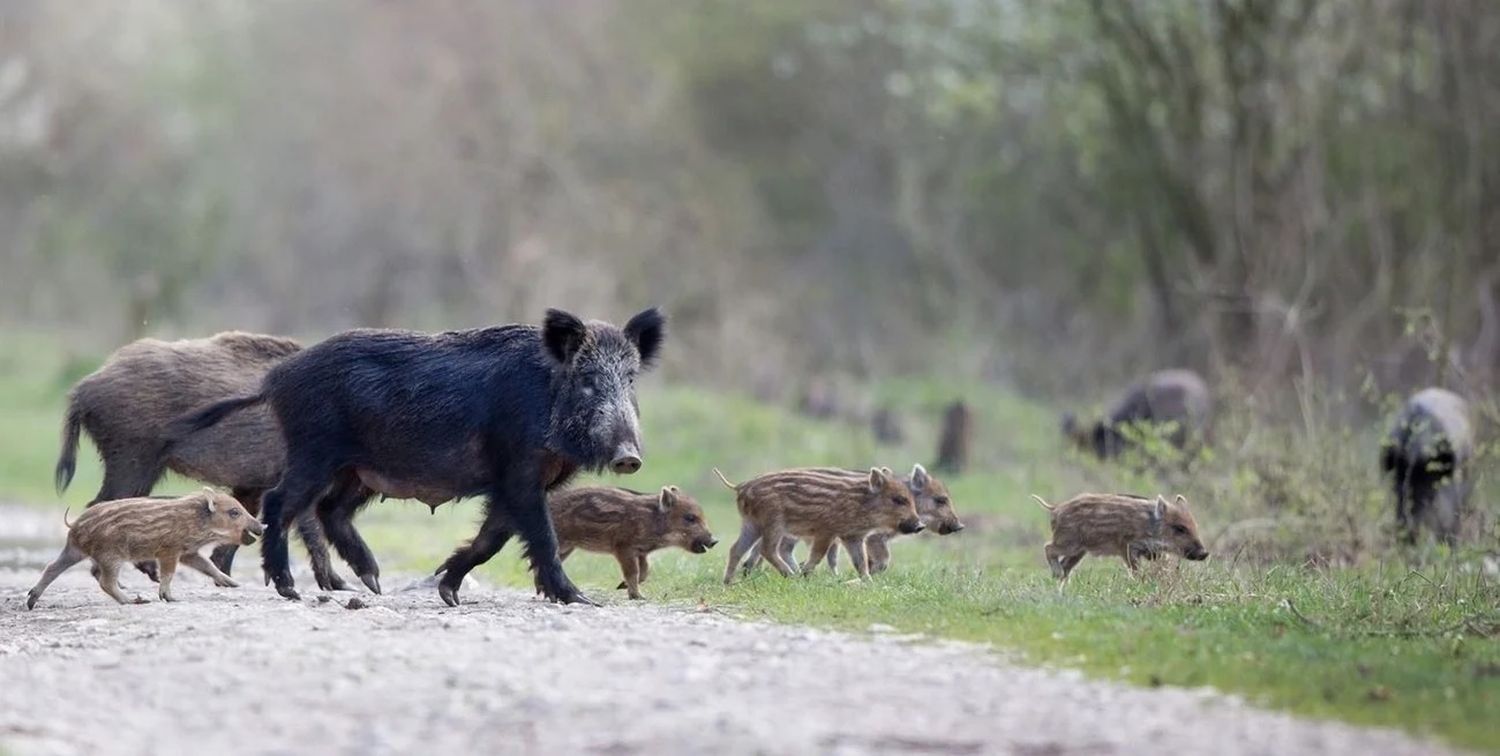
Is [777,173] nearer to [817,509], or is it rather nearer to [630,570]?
[817,509]

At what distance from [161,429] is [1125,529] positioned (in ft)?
20.9

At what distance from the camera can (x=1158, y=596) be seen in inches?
465

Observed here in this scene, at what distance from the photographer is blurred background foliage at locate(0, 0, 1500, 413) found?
27609mm

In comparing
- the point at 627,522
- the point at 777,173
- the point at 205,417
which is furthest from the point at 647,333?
the point at 777,173

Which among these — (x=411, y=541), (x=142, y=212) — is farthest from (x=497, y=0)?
(x=411, y=541)

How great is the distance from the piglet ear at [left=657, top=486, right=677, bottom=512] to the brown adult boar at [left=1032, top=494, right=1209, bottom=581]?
2.50m

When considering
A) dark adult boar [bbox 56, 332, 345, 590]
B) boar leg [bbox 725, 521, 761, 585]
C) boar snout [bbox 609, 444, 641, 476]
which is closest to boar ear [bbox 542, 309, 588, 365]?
boar snout [bbox 609, 444, 641, 476]

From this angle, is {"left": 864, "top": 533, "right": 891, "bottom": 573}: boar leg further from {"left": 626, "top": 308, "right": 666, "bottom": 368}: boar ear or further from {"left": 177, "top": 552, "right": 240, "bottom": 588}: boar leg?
{"left": 177, "top": 552, "right": 240, "bottom": 588}: boar leg

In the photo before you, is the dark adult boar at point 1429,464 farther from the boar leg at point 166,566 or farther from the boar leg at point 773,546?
the boar leg at point 166,566

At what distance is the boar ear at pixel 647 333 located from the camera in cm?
1323

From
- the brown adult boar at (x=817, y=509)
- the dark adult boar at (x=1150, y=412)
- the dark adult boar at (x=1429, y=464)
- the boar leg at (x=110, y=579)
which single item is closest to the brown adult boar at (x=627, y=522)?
the brown adult boar at (x=817, y=509)

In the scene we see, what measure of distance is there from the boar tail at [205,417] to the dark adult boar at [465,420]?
0.33 metres

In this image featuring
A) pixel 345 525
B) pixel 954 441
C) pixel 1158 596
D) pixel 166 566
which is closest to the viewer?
pixel 1158 596

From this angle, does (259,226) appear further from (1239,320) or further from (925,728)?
(925,728)
